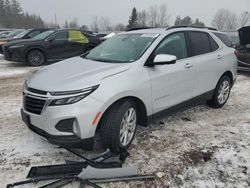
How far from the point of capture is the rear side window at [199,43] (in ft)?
15.7

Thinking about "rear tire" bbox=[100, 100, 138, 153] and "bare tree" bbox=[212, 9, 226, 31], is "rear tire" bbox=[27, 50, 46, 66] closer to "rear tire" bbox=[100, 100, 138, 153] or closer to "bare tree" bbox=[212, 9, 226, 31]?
"rear tire" bbox=[100, 100, 138, 153]

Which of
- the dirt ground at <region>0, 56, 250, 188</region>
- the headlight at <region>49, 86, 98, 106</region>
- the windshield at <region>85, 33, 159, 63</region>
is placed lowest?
the dirt ground at <region>0, 56, 250, 188</region>

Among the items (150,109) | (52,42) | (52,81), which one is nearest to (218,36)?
(150,109)

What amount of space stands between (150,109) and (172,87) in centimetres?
58

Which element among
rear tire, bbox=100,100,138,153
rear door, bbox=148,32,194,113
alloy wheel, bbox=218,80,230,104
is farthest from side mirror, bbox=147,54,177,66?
alloy wheel, bbox=218,80,230,104

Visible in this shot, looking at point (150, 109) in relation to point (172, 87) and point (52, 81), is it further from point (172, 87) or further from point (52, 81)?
point (52, 81)

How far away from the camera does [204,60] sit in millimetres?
4910

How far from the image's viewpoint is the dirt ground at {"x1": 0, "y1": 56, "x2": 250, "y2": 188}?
3186mm

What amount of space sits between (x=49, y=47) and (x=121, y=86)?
8.87 metres

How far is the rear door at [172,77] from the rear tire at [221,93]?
107 cm

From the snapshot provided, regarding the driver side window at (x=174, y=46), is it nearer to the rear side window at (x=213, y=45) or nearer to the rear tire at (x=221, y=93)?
the rear side window at (x=213, y=45)

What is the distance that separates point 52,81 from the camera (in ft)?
11.0

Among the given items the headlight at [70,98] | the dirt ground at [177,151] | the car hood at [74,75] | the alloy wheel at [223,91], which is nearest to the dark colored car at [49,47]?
the dirt ground at [177,151]

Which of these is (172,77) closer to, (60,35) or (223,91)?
(223,91)
